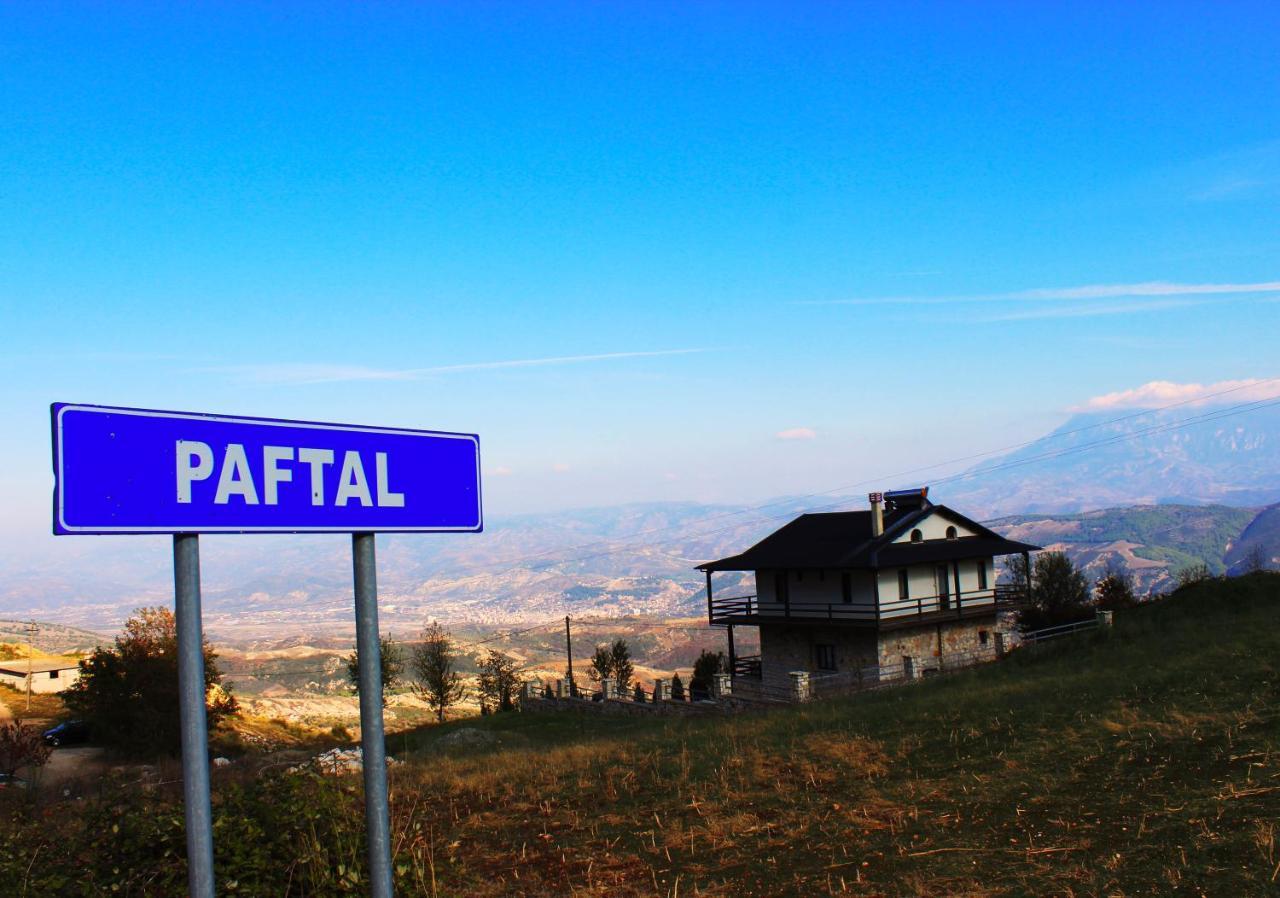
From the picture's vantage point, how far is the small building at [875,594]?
37.6m

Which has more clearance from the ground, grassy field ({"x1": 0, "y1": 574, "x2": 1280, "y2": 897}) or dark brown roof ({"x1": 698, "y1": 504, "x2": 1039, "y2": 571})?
dark brown roof ({"x1": 698, "y1": 504, "x2": 1039, "y2": 571})

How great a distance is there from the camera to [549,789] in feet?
49.7

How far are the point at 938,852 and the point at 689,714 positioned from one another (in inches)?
1006

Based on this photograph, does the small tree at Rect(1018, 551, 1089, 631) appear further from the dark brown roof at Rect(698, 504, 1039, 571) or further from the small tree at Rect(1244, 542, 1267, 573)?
the dark brown roof at Rect(698, 504, 1039, 571)

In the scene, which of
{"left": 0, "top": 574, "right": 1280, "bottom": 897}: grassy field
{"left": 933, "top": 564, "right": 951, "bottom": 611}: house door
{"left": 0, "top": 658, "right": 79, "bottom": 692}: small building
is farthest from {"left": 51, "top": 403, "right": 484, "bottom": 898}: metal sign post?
{"left": 0, "top": 658, "right": 79, "bottom": 692}: small building

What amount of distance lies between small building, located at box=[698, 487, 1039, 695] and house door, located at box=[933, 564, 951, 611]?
4 centimetres

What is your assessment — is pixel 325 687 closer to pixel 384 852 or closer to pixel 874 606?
pixel 874 606

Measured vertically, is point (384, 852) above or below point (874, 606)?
above

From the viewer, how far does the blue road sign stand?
10.3 feet

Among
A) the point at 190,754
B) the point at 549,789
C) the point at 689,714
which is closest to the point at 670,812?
the point at 549,789

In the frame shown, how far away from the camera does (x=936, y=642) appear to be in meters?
39.5

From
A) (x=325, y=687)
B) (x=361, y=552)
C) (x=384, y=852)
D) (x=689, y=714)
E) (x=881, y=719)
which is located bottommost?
(x=325, y=687)

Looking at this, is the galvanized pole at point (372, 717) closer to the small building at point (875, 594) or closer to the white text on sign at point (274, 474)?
the white text on sign at point (274, 474)

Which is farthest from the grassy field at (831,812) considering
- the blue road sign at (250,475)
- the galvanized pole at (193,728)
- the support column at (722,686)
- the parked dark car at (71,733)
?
the parked dark car at (71,733)
